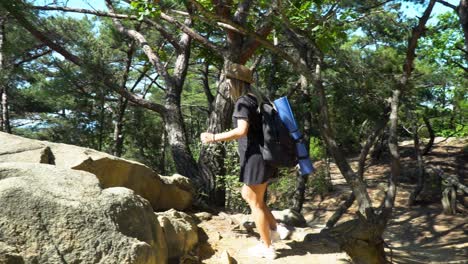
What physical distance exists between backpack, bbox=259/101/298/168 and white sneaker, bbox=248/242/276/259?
28.0 inches

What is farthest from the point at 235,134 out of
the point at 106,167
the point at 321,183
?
the point at 321,183

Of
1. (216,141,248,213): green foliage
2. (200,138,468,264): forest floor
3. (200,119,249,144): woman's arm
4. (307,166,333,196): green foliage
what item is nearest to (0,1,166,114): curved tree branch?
(216,141,248,213): green foliage

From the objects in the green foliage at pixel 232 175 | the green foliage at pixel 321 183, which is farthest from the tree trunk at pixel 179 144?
the green foliage at pixel 321 183

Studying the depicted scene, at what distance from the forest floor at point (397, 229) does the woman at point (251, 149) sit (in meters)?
0.29

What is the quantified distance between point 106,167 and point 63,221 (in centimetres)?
176

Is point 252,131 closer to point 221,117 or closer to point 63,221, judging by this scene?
point 63,221

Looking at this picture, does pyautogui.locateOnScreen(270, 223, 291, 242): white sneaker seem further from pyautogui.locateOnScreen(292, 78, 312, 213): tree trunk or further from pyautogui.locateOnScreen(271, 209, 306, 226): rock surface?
pyautogui.locateOnScreen(292, 78, 312, 213): tree trunk

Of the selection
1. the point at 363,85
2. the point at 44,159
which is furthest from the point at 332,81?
the point at 44,159

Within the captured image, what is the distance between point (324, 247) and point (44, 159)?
269cm

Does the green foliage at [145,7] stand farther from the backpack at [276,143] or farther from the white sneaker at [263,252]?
the white sneaker at [263,252]

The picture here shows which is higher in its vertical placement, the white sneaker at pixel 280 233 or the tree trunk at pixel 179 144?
the tree trunk at pixel 179 144

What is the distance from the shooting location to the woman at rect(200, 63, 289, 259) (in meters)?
3.74

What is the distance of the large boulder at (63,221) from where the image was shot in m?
2.40

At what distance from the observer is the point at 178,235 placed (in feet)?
12.4
